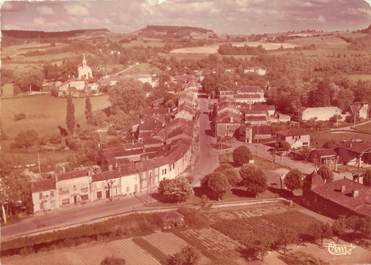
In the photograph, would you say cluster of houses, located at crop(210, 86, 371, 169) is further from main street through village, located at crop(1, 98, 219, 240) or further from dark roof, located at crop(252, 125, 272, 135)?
main street through village, located at crop(1, 98, 219, 240)

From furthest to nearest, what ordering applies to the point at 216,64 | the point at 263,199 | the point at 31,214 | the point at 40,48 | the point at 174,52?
the point at 216,64
the point at 174,52
the point at 40,48
the point at 263,199
the point at 31,214

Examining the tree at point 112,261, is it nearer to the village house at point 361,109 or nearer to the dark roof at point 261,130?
the dark roof at point 261,130

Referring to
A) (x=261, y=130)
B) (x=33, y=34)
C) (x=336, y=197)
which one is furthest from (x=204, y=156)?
(x=33, y=34)

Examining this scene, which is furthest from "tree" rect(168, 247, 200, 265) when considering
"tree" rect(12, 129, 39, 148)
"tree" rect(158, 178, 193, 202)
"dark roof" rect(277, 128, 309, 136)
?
"dark roof" rect(277, 128, 309, 136)

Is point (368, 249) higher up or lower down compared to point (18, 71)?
lower down

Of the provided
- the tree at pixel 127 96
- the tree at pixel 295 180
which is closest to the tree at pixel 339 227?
the tree at pixel 295 180

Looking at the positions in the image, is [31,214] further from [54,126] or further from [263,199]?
[263,199]

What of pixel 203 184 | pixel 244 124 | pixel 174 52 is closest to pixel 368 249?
pixel 203 184
